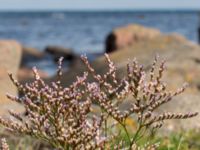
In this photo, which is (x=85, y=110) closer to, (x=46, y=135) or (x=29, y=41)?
(x=46, y=135)

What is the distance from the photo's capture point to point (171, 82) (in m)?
14.1

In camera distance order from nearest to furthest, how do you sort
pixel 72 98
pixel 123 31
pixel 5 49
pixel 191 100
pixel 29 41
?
pixel 72 98
pixel 191 100
pixel 5 49
pixel 123 31
pixel 29 41

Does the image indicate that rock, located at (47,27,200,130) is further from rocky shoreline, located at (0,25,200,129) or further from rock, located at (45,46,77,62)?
rock, located at (45,46,77,62)

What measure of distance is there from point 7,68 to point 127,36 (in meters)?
25.2

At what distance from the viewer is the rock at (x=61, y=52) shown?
48.4 metres

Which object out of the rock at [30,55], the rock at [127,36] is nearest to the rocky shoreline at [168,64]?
the rock at [127,36]

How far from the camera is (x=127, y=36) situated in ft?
118

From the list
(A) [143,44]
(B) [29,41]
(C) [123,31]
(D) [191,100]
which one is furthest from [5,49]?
(B) [29,41]

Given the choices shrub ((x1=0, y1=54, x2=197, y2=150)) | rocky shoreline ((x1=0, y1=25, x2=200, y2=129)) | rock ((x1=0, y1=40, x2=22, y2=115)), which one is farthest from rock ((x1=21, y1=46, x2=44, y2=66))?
shrub ((x1=0, y1=54, x2=197, y2=150))

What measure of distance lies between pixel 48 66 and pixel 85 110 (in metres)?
38.8

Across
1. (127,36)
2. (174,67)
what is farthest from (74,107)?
(127,36)

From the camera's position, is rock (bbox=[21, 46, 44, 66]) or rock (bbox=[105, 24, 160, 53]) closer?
rock (bbox=[105, 24, 160, 53])

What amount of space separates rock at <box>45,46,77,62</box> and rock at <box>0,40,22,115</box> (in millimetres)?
34205

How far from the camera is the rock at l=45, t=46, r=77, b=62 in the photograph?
159ft
